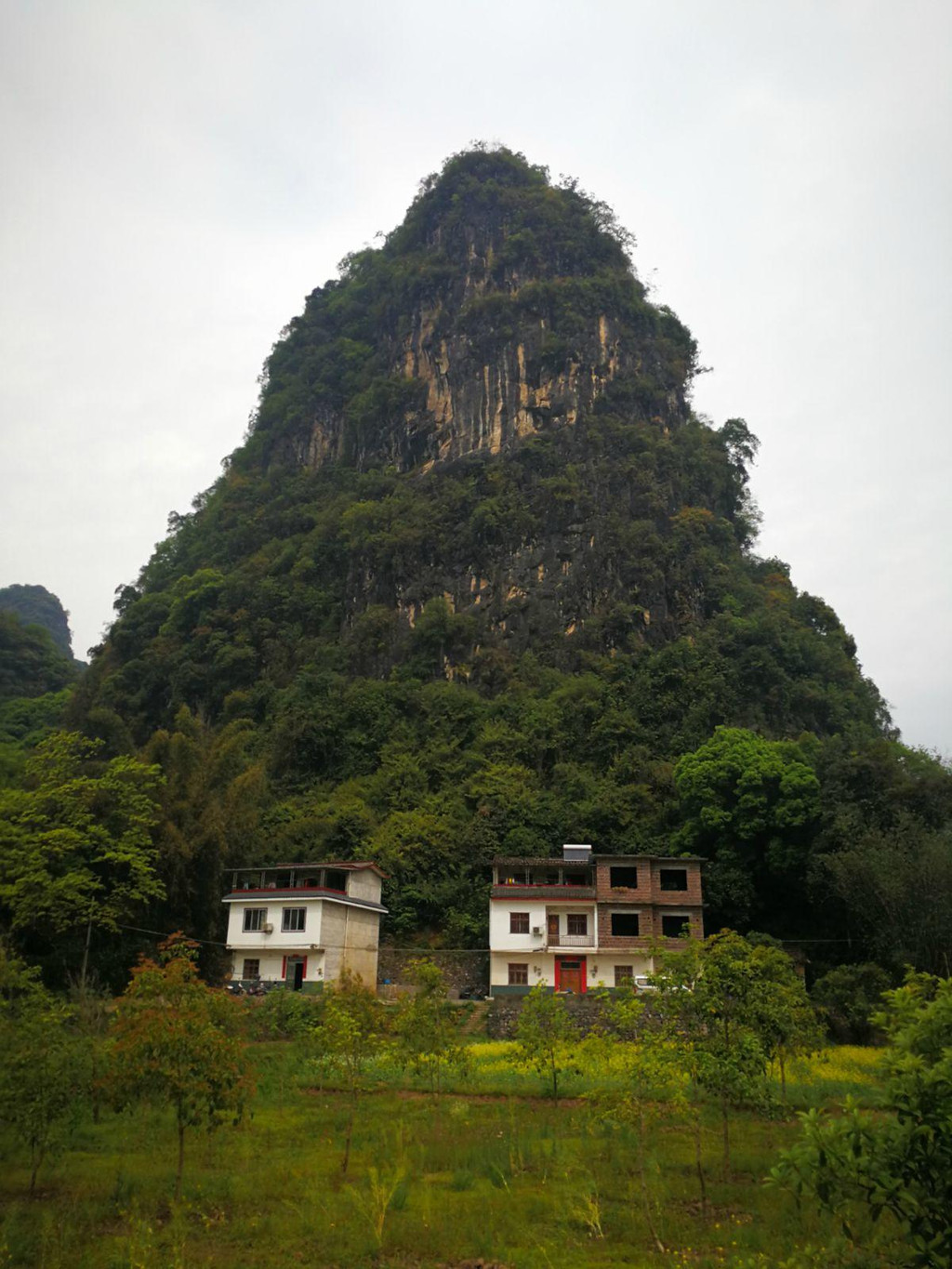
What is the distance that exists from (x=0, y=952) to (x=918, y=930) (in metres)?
24.6

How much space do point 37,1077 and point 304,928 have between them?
21589 millimetres

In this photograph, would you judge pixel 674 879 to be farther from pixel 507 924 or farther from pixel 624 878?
pixel 507 924

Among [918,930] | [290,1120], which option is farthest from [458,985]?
[290,1120]

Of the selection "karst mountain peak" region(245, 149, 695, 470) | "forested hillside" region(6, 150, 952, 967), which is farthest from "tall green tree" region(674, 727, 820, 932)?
"karst mountain peak" region(245, 149, 695, 470)

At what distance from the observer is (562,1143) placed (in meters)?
15.1

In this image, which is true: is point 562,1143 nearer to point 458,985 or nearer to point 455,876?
point 458,985

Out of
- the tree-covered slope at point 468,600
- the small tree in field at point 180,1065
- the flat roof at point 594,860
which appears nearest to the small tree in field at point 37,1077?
the small tree in field at point 180,1065

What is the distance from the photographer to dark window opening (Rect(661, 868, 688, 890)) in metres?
35.3

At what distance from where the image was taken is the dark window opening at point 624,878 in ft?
116

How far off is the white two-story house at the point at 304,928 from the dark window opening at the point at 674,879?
11.2m

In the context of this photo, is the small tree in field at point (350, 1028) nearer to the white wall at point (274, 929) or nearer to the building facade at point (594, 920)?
the white wall at point (274, 929)

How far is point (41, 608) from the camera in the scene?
12231cm

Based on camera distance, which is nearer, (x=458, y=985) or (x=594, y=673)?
(x=458, y=985)

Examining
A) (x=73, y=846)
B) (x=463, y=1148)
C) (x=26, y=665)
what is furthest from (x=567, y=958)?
(x=26, y=665)
